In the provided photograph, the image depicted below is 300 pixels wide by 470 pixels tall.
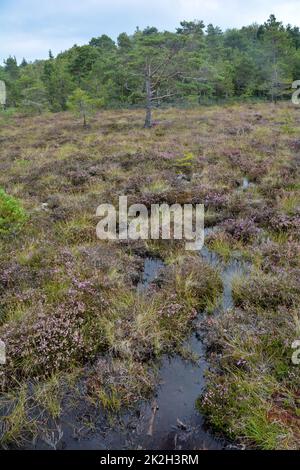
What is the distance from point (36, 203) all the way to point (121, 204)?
2.55 meters

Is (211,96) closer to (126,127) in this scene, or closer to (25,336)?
(126,127)

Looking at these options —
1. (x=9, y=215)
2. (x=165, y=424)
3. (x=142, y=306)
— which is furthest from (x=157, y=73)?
(x=165, y=424)

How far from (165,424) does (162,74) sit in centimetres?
2182

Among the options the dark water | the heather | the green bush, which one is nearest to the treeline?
the heather

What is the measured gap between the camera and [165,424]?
3664 millimetres

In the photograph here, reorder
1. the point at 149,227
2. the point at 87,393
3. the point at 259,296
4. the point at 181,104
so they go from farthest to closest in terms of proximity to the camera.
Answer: the point at 181,104 < the point at 149,227 < the point at 259,296 < the point at 87,393

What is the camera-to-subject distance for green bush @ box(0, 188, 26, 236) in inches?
290

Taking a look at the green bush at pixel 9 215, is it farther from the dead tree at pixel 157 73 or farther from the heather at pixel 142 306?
the dead tree at pixel 157 73

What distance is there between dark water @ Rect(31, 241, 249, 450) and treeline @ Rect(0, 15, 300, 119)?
19210 mm

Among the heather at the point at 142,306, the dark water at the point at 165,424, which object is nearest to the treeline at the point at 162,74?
the heather at the point at 142,306

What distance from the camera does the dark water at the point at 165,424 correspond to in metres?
3.48

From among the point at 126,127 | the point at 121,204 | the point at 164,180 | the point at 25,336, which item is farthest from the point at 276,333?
the point at 126,127

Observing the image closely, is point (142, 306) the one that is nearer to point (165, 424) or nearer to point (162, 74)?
point (165, 424)

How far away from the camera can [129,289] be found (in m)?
5.86
